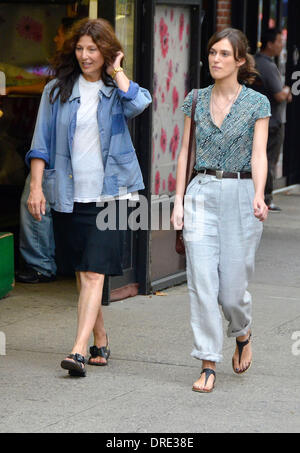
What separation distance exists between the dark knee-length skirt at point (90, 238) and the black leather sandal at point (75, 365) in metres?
0.49

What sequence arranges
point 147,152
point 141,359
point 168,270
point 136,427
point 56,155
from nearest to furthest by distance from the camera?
point 136,427 → point 56,155 → point 141,359 → point 147,152 → point 168,270

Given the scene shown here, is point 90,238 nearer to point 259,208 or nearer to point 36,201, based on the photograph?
point 36,201

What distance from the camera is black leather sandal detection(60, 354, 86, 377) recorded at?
18.9 feet

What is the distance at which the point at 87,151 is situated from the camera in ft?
19.3

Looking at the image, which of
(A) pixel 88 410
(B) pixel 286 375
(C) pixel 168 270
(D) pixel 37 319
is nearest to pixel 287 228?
(C) pixel 168 270

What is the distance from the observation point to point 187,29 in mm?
8609

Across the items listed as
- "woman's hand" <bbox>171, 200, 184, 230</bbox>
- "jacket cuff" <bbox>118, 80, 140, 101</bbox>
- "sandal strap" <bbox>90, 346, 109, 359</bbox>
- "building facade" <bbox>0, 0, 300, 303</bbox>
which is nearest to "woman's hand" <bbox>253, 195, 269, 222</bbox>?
"woman's hand" <bbox>171, 200, 184, 230</bbox>

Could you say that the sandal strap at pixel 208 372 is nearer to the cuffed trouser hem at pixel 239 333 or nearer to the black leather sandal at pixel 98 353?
the cuffed trouser hem at pixel 239 333

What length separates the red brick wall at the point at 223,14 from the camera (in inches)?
454

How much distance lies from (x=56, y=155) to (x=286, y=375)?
5.82 ft

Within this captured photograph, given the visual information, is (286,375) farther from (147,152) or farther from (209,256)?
(147,152)

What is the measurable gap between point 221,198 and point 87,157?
797 millimetres

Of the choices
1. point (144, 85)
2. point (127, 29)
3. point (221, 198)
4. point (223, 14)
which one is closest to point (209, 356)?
point (221, 198)

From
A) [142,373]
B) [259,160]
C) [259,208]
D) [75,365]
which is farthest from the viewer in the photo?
[142,373]
